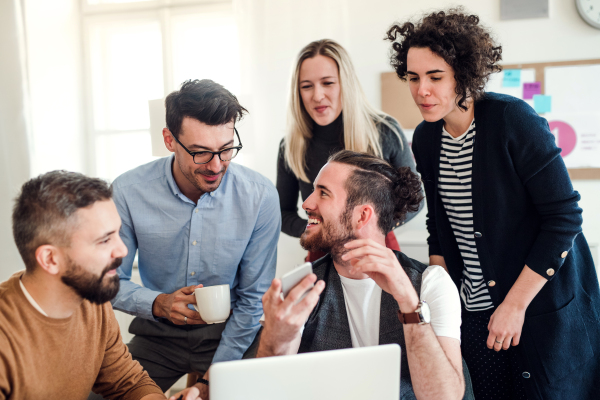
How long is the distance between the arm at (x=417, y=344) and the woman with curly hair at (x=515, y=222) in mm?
323

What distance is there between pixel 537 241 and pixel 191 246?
1.27 m

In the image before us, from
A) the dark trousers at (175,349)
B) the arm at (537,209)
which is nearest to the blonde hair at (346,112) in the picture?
the arm at (537,209)

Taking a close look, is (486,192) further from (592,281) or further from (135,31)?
(135,31)

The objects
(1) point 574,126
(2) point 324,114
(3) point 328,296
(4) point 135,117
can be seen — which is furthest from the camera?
(4) point 135,117

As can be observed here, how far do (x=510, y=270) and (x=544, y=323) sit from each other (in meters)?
0.20

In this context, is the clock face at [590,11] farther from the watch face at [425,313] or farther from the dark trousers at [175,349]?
the dark trousers at [175,349]

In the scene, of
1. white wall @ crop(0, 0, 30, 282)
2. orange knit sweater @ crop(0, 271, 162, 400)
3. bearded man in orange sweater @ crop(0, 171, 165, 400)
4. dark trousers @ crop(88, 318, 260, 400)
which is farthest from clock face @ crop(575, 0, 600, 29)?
white wall @ crop(0, 0, 30, 282)

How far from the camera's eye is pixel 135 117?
13.2 feet

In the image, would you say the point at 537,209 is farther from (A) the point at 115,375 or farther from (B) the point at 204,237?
(A) the point at 115,375

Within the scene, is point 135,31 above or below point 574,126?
above

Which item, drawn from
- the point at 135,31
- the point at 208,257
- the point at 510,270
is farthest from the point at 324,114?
the point at 135,31

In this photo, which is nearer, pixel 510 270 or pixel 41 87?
pixel 510 270

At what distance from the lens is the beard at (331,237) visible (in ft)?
5.51

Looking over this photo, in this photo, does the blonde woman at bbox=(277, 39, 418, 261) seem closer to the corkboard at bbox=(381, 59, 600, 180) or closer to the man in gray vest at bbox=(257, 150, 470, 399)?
the man in gray vest at bbox=(257, 150, 470, 399)
